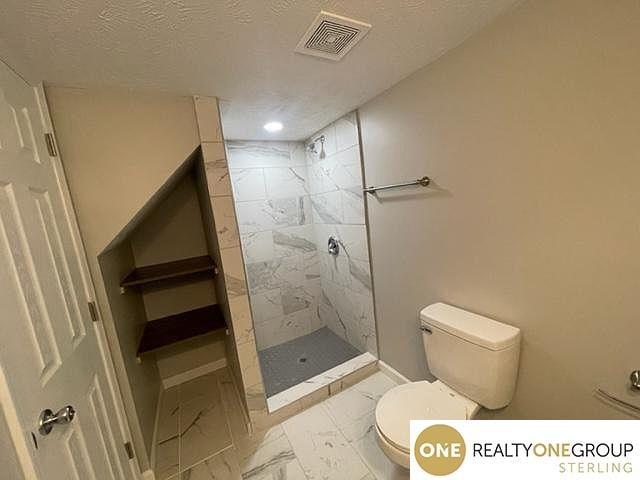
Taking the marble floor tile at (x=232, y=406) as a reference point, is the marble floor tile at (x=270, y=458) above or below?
below

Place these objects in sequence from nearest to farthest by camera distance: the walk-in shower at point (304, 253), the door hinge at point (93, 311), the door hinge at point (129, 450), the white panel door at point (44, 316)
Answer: the white panel door at point (44, 316) < the door hinge at point (93, 311) < the door hinge at point (129, 450) < the walk-in shower at point (304, 253)

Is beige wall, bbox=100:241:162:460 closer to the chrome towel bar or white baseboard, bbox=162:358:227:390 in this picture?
white baseboard, bbox=162:358:227:390

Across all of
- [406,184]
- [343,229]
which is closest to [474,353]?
[406,184]

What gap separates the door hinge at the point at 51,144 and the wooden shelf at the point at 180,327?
3.98 feet

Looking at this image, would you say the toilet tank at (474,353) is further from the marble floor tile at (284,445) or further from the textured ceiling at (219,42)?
the textured ceiling at (219,42)

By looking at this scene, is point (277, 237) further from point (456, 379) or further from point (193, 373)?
point (456, 379)

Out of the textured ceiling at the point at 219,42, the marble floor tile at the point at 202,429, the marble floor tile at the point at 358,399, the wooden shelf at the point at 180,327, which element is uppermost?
the textured ceiling at the point at 219,42

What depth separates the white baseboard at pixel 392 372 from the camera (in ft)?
6.25

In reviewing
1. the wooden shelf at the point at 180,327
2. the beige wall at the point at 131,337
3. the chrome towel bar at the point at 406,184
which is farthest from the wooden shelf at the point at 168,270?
the chrome towel bar at the point at 406,184

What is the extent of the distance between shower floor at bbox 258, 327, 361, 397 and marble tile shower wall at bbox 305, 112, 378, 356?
0.39 feet

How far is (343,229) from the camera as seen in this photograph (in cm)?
227

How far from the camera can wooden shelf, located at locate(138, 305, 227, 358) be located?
5.85 ft

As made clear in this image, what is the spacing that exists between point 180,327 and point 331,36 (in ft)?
6.78

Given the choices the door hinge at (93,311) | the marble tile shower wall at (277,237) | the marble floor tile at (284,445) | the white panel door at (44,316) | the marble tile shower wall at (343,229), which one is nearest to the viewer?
the white panel door at (44,316)
